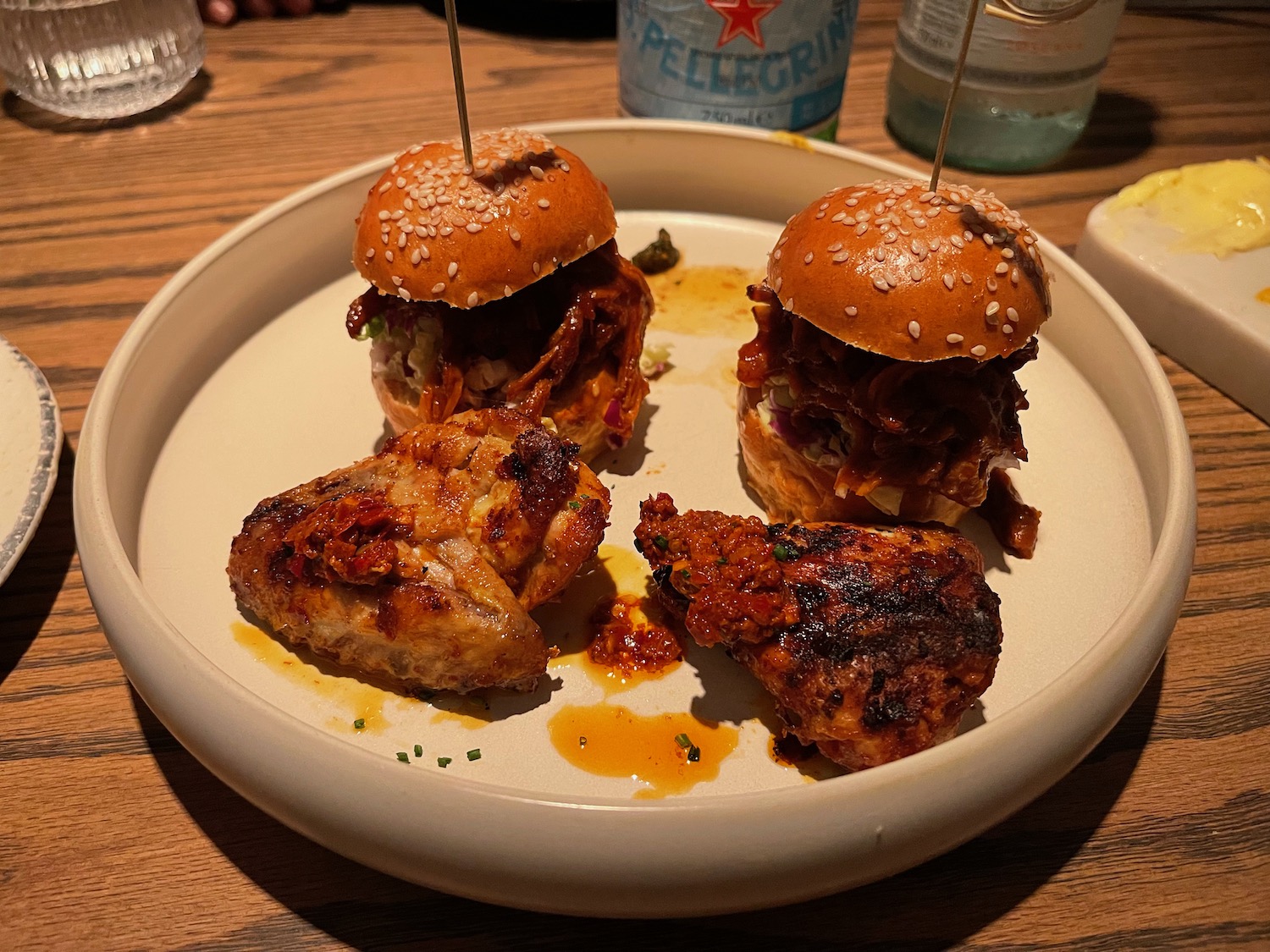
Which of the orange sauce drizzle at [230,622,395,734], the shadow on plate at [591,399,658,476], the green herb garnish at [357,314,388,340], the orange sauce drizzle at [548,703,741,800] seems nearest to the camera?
the orange sauce drizzle at [548,703,741,800]

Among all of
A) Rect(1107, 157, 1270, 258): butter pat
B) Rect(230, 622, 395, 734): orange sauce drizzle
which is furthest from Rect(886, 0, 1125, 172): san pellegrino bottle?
Rect(230, 622, 395, 734): orange sauce drizzle

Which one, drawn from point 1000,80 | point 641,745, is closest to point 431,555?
point 641,745

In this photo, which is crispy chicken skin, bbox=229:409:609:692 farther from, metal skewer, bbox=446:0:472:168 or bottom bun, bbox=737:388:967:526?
metal skewer, bbox=446:0:472:168

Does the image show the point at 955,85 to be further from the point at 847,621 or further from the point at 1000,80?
the point at 1000,80

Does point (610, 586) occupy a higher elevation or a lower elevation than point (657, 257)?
lower

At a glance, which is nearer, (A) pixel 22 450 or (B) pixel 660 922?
(B) pixel 660 922

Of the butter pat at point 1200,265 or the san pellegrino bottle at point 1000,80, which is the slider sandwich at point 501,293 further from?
the san pellegrino bottle at point 1000,80

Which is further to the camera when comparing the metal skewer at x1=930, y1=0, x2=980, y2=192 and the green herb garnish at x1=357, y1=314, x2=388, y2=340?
the green herb garnish at x1=357, y1=314, x2=388, y2=340
